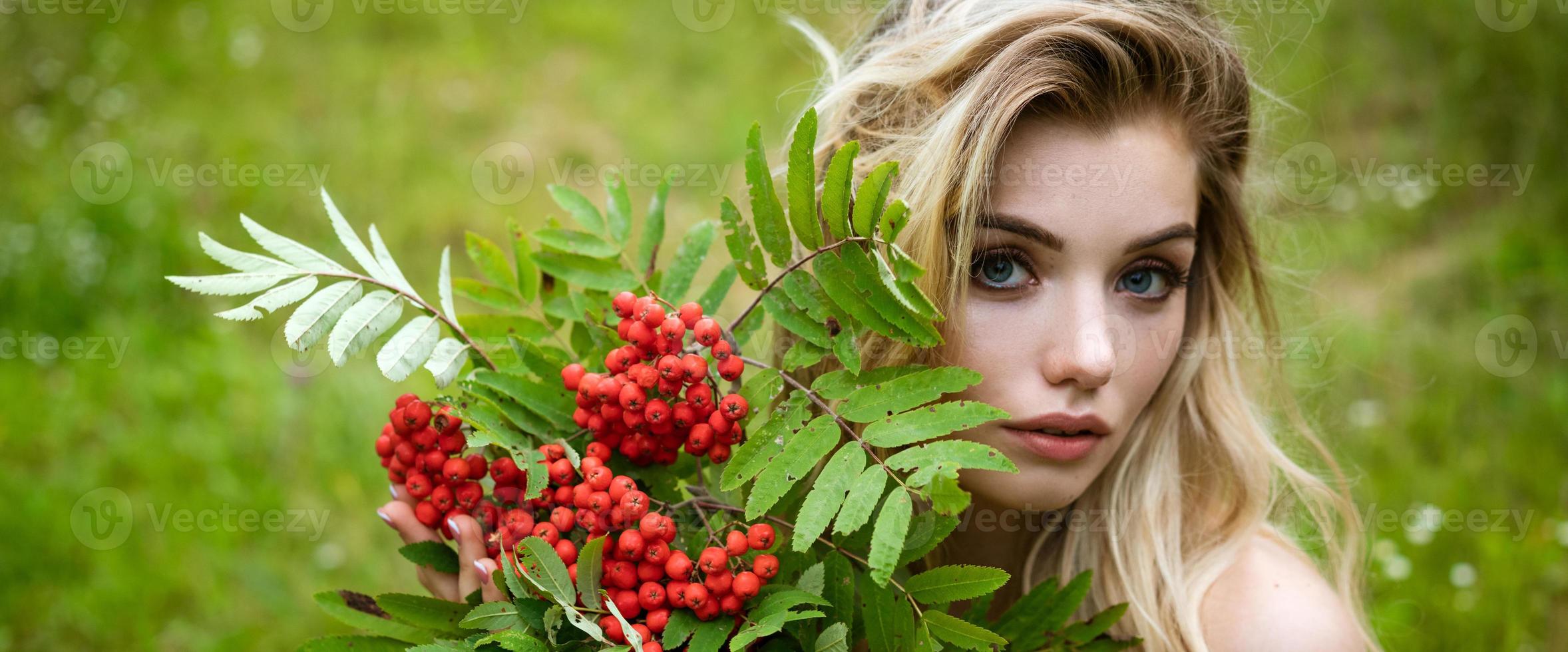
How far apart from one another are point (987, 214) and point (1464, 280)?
3.86 meters

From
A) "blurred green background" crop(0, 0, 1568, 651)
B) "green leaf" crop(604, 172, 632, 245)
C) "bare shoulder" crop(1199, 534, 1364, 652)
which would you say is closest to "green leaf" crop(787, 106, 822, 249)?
"green leaf" crop(604, 172, 632, 245)

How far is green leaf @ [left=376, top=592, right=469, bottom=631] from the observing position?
1.66 meters

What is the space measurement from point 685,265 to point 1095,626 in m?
0.97

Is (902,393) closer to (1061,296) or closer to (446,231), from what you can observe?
(1061,296)

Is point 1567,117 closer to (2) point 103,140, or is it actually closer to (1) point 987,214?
(1) point 987,214

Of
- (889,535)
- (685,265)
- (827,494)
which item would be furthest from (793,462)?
(685,265)

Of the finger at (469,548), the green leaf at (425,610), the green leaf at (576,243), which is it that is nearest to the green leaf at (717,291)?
the green leaf at (576,243)

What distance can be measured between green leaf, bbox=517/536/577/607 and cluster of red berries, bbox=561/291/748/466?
22 cm

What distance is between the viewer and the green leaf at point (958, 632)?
1.51m

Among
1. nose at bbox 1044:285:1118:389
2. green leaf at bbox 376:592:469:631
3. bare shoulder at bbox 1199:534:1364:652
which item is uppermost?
nose at bbox 1044:285:1118:389

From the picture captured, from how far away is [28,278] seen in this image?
4.52 m

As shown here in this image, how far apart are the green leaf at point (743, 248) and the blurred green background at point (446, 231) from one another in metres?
1.44

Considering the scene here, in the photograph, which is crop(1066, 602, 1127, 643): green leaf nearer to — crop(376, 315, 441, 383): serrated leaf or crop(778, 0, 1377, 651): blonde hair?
crop(778, 0, 1377, 651): blonde hair

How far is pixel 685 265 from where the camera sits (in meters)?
1.93
